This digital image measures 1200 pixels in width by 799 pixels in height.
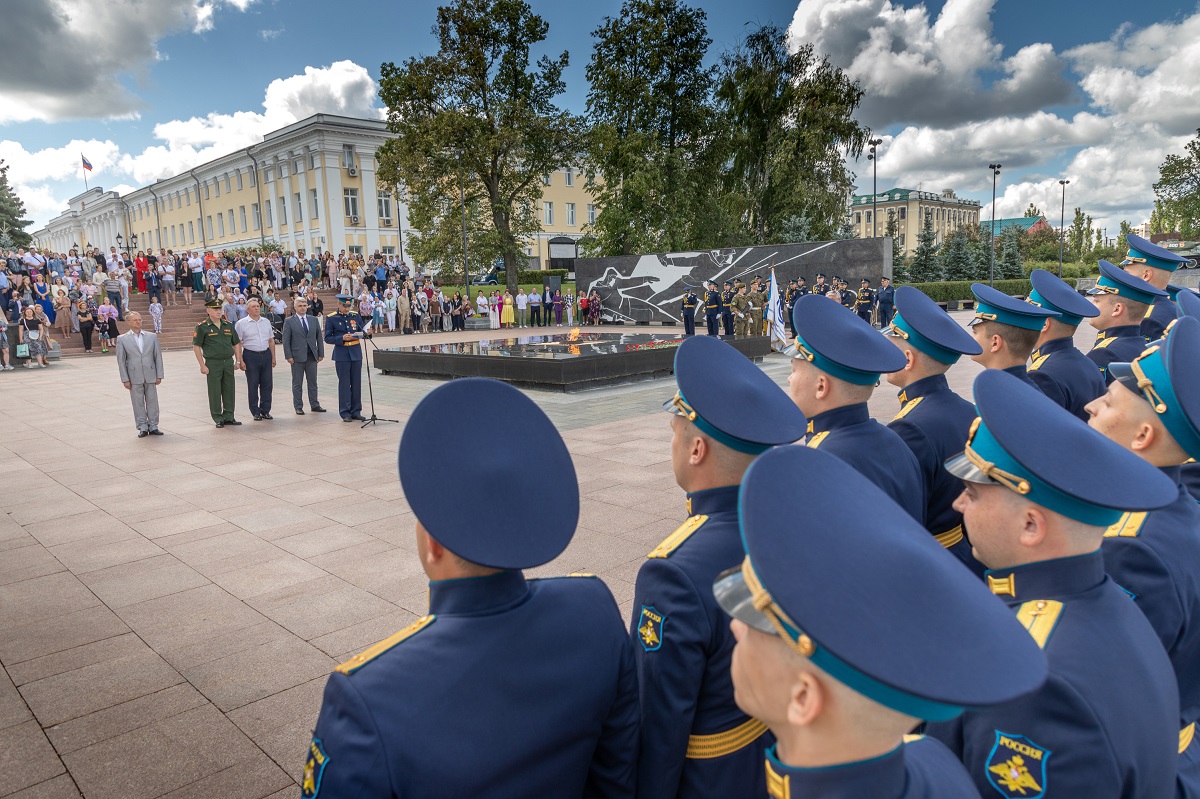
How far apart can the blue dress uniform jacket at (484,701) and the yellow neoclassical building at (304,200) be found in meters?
43.8

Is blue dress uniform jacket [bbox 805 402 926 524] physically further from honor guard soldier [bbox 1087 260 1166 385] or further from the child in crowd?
the child in crowd

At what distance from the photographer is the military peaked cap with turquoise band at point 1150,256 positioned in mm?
6164

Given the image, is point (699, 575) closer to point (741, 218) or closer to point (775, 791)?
point (775, 791)

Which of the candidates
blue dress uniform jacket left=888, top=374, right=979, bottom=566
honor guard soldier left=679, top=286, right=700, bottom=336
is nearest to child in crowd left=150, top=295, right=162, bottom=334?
honor guard soldier left=679, top=286, right=700, bottom=336

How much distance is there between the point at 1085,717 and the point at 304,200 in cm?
6267

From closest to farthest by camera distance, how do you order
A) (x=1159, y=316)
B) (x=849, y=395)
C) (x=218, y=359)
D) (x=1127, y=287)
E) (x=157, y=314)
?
(x=849, y=395)
(x=1127, y=287)
(x=1159, y=316)
(x=218, y=359)
(x=157, y=314)

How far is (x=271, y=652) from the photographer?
4.50 meters

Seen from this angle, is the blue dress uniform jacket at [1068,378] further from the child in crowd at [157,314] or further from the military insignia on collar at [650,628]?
the child in crowd at [157,314]

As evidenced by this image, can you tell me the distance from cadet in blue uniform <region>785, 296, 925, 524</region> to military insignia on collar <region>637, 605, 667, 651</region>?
1.38 meters

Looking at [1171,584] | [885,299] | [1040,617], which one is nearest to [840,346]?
[1171,584]

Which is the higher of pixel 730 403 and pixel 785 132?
pixel 785 132

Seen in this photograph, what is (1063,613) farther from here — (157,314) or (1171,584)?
(157,314)

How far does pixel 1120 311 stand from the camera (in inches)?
224

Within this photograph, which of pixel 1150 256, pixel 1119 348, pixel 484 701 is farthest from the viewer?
pixel 1150 256
